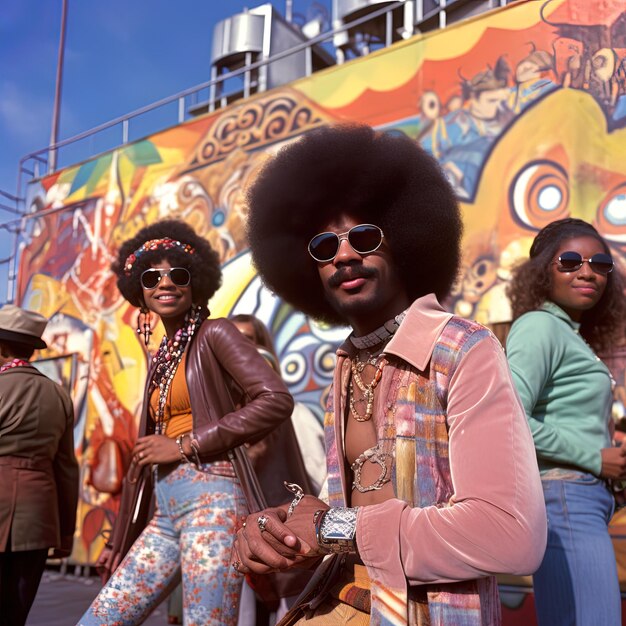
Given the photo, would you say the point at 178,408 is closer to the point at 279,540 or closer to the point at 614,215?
the point at 279,540

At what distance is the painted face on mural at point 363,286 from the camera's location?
6.02 ft

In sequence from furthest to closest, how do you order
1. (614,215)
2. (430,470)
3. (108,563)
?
(614,215) → (108,563) → (430,470)

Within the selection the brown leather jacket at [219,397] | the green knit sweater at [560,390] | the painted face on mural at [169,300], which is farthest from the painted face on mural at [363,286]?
the painted face on mural at [169,300]

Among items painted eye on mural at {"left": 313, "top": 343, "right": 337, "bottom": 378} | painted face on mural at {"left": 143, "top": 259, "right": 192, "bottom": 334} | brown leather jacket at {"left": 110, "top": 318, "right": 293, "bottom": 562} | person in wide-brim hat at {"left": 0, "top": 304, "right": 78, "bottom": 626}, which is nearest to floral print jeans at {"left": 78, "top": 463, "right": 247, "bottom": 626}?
brown leather jacket at {"left": 110, "top": 318, "right": 293, "bottom": 562}

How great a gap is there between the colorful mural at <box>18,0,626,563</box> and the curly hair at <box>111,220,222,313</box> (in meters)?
0.99

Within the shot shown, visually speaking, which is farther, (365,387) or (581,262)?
(581,262)

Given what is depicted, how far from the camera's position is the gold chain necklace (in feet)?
5.81

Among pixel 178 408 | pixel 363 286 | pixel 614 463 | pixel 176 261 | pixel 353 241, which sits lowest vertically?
pixel 614 463

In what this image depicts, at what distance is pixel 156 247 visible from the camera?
3496 millimetres

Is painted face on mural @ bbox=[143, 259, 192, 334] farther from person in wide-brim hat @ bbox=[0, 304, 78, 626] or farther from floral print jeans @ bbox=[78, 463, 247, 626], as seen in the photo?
person in wide-brim hat @ bbox=[0, 304, 78, 626]

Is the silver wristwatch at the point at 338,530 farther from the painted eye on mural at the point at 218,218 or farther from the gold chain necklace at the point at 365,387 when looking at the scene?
the painted eye on mural at the point at 218,218

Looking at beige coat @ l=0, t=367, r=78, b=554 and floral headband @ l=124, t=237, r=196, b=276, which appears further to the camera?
beige coat @ l=0, t=367, r=78, b=554

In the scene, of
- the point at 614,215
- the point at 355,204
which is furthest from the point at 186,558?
the point at 614,215

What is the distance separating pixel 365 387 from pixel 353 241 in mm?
375
